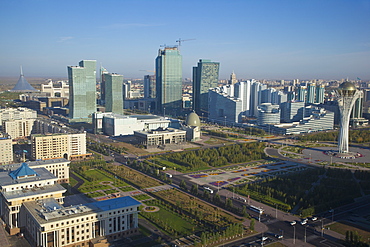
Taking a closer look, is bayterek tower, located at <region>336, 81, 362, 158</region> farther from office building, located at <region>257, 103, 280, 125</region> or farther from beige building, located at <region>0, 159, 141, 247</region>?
beige building, located at <region>0, 159, 141, 247</region>

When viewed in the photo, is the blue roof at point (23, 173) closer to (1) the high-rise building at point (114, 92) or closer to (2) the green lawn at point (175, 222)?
(2) the green lawn at point (175, 222)

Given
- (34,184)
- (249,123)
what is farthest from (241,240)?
(249,123)

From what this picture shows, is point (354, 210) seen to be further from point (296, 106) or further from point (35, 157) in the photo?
point (296, 106)

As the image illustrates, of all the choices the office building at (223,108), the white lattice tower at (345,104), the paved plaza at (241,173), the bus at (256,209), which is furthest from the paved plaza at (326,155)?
the office building at (223,108)

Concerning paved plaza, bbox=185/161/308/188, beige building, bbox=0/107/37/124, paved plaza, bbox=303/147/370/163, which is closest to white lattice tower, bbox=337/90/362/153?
paved plaza, bbox=303/147/370/163

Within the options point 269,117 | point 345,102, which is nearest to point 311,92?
point 269,117

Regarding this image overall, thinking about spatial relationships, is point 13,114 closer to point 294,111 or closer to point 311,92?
point 294,111
